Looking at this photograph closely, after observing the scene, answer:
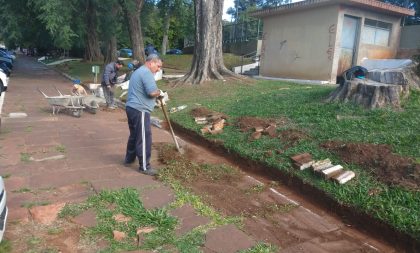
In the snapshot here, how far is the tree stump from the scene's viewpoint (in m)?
6.80

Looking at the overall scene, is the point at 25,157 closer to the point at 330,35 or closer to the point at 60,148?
the point at 60,148

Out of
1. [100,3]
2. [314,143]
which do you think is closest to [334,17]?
[314,143]

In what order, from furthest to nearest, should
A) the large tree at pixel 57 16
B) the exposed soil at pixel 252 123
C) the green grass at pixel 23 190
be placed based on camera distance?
the large tree at pixel 57 16, the exposed soil at pixel 252 123, the green grass at pixel 23 190

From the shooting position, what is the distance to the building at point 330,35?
14.9 m

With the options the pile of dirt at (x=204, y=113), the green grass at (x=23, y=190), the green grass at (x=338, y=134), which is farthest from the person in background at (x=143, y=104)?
the pile of dirt at (x=204, y=113)

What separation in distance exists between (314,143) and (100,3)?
56.8 ft

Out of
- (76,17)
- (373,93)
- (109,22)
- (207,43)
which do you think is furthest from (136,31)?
(373,93)

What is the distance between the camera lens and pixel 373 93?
6.89 metres

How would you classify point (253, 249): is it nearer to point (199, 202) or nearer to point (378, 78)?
point (199, 202)

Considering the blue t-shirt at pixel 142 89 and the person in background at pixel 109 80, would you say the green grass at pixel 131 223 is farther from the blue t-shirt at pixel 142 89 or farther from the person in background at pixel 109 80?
the person in background at pixel 109 80

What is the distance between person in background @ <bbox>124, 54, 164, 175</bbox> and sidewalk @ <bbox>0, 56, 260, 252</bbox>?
32 centimetres

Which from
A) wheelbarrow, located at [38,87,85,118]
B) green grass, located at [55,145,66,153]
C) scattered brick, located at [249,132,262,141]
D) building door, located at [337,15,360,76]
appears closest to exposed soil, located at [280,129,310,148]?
scattered brick, located at [249,132,262,141]

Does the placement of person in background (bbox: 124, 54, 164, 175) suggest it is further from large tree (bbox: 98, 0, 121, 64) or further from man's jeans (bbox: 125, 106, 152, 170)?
large tree (bbox: 98, 0, 121, 64)

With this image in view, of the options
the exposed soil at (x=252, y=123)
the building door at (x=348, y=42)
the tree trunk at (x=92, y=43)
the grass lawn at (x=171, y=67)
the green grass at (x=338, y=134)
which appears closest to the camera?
the green grass at (x=338, y=134)
